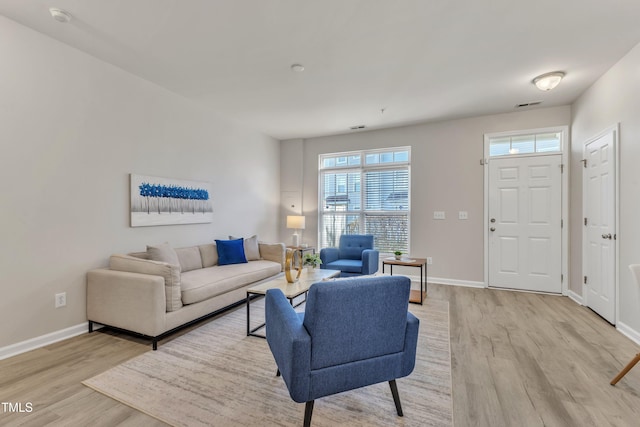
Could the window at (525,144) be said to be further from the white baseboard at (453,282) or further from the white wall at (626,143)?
the white baseboard at (453,282)

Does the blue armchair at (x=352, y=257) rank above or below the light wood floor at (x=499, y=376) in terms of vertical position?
above

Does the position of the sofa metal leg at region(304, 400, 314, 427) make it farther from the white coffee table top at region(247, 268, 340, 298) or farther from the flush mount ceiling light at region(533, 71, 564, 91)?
the flush mount ceiling light at region(533, 71, 564, 91)

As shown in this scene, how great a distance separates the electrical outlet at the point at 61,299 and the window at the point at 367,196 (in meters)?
3.88

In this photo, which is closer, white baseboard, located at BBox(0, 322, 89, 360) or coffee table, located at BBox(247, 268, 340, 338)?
white baseboard, located at BBox(0, 322, 89, 360)

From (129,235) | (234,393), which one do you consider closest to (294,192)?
(129,235)

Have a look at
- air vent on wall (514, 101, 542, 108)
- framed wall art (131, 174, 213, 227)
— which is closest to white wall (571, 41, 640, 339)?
air vent on wall (514, 101, 542, 108)

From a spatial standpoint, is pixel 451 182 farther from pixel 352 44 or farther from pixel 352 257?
pixel 352 44

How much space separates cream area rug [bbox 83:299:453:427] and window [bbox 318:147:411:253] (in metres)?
2.72

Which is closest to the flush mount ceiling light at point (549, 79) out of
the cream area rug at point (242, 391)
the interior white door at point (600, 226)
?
the interior white door at point (600, 226)

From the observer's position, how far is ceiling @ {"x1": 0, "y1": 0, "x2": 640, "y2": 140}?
214cm

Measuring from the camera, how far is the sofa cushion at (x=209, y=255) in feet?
12.4

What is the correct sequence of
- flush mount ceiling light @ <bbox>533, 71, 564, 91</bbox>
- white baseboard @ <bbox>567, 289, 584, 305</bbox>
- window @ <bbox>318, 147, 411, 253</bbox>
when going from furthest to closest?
window @ <bbox>318, 147, 411, 253</bbox> < white baseboard @ <bbox>567, 289, 584, 305</bbox> < flush mount ceiling light @ <bbox>533, 71, 564, 91</bbox>

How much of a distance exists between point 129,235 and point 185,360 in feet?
5.41

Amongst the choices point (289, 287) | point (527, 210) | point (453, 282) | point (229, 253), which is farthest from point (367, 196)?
point (289, 287)
